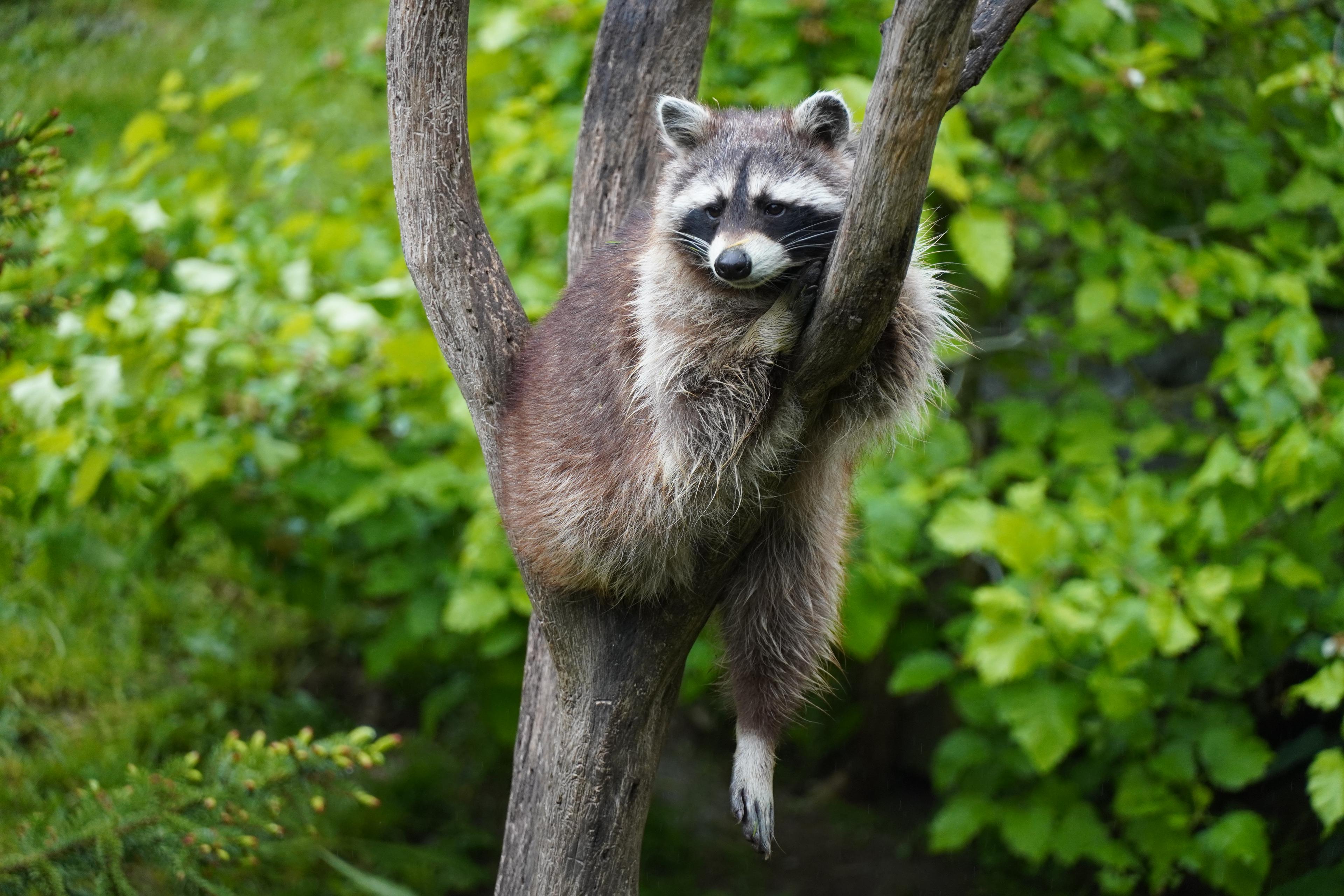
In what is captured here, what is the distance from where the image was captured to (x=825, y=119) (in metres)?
3.05

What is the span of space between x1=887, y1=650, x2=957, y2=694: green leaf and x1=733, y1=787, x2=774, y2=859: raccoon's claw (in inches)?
63.3

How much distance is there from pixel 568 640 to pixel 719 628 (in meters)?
0.67

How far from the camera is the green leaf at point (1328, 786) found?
352cm

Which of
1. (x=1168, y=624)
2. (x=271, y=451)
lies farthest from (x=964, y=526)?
(x=271, y=451)

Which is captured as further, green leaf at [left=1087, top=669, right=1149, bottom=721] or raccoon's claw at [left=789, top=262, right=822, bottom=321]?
green leaf at [left=1087, top=669, right=1149, bottom=721]

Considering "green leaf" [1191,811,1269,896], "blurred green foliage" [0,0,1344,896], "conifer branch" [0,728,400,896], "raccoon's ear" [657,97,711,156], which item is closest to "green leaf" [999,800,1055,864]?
"blurred green foliage" [0,0,1344,896]

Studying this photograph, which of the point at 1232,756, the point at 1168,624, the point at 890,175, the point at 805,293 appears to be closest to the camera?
the point at 890,175

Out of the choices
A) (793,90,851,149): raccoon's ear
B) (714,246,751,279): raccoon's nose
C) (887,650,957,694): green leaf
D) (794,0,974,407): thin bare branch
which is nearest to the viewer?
(794,0,974,407): thin bare branch

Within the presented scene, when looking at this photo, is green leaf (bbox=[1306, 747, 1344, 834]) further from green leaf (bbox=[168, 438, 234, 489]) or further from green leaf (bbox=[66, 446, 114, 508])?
green leaf (bbox=[66, 446, 114, 508])

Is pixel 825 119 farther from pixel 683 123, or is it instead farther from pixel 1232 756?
pixel 1232 756

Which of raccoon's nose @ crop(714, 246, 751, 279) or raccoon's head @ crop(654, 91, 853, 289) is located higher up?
raccoon's head @ crop(654, 91, 853, 289)

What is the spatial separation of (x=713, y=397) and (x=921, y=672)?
2.39 meters

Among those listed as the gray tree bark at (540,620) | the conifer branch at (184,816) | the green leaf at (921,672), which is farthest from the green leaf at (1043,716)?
the conifer branch at (184,816)

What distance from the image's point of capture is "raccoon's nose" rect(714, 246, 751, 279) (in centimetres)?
262
